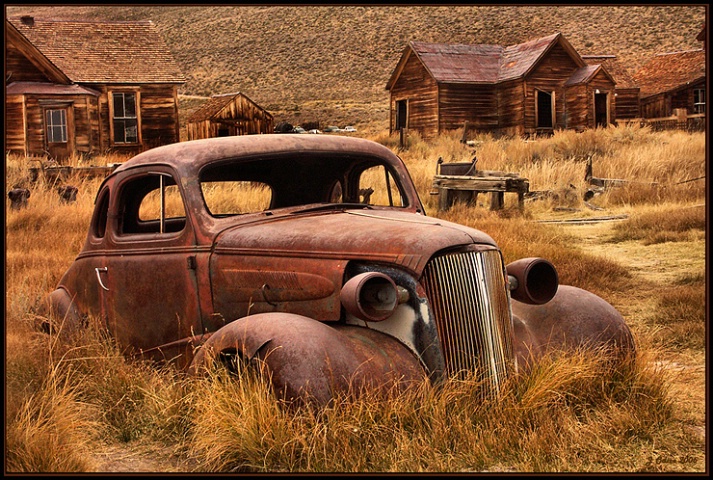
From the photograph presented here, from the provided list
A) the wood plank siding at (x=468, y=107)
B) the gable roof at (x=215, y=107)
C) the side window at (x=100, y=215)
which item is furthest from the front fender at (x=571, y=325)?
the wood plank siding at (x=468, y=107)

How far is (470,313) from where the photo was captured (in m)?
4.70

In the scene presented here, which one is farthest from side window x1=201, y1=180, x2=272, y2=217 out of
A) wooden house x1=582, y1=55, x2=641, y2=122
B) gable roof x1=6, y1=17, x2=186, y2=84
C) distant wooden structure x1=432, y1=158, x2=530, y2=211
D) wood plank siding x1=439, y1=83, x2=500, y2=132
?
wooden house x1=582, y1=55, x2=641, y2=122

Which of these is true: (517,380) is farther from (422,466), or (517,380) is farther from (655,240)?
(655,240)

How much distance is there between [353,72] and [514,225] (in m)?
60.3

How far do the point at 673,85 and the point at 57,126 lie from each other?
33297 mm

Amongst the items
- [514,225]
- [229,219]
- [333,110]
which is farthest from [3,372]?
[333,110]

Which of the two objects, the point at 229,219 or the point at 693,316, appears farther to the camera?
the point at 693,316

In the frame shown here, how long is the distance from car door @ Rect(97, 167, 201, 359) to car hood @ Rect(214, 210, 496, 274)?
0.37 meters

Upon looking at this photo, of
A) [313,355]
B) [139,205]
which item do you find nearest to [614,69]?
[139,205]

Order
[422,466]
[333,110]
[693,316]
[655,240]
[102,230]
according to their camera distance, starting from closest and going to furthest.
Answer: [422,466] → [102,230] → [693,316] → [655,240] → [333,110]

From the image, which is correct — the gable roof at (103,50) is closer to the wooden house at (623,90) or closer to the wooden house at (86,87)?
the wooden house at (86,87)

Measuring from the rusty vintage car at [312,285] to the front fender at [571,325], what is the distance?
0.01 m

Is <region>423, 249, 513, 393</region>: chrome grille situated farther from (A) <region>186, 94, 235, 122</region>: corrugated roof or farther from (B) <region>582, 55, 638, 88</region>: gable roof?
(B) <region>582, 55, 638, 88</region>: gable roof

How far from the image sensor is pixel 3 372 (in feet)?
14.2
